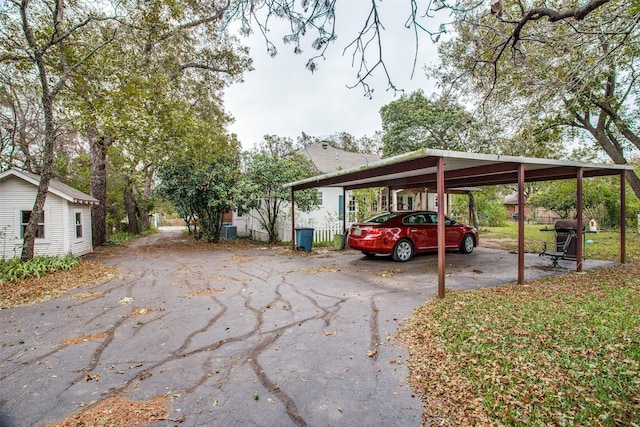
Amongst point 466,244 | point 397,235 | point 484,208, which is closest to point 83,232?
point 397,235

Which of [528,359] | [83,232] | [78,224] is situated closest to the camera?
[528,359]

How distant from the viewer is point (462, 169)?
7590mm

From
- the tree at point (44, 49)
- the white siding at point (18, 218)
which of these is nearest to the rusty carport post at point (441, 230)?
the tree at point (44, 49)

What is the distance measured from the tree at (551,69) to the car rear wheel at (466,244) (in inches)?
153

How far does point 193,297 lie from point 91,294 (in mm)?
2115

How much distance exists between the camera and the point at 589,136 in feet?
42.6

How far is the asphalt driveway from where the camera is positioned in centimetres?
249

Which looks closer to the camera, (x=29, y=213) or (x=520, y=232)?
(x=520, y=232)

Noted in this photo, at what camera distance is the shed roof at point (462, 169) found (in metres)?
5.51

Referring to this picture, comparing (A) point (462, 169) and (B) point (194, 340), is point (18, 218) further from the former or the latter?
(A) point (462, 169)

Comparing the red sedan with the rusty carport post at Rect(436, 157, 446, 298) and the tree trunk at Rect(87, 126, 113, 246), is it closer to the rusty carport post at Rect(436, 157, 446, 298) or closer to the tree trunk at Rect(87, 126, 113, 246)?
the rusty carport post at Rect(436, 157, 446, 298)

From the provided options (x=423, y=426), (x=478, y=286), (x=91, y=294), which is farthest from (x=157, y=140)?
(x=423, y=426)

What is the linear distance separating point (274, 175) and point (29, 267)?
8.13 metres

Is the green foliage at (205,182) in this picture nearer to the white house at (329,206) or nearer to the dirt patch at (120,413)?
the white house at (329,206)
